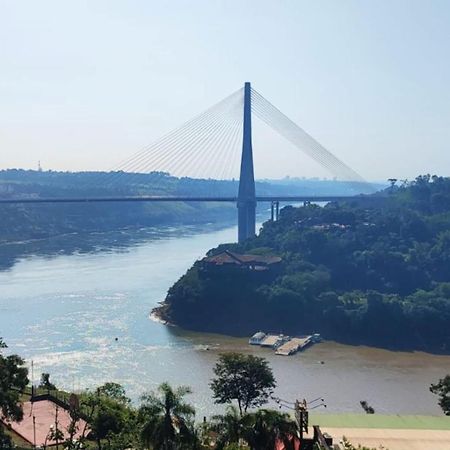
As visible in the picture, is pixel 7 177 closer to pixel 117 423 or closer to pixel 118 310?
pixel 118 310

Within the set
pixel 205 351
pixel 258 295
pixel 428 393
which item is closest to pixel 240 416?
pixel 428 393

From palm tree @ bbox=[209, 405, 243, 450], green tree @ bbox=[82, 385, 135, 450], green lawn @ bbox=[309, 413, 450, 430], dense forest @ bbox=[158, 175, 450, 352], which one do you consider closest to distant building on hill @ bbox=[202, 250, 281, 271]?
dense forest @ bbox=[158, 175, 450, 352]

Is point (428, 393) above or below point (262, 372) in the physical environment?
below

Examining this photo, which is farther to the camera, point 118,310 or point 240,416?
point 118,310

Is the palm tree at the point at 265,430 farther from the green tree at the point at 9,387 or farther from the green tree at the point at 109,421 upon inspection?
the green tree at the point at 9,387

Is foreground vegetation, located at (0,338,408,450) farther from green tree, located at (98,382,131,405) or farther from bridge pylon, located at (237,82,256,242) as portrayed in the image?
bridge pylon, located at (237,82,256,242)

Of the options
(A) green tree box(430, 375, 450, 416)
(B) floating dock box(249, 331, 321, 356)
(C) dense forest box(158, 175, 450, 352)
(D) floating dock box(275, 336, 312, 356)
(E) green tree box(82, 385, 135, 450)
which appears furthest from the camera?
(C) dense forest box(158, 175, 450, 352)

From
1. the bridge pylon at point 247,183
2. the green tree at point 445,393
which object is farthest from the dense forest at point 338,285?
the green tree at point 445,393
